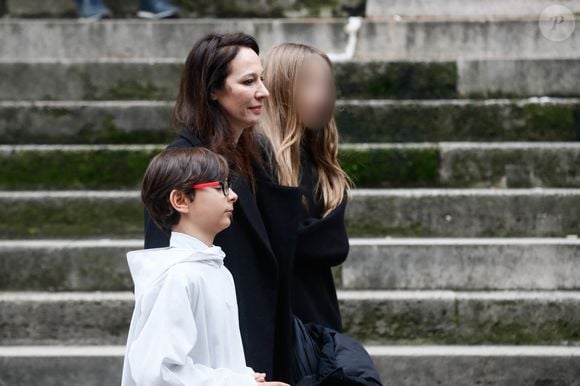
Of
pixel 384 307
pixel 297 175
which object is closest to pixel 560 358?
pixel 384 307

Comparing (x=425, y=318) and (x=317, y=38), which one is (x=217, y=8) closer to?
(x=317, y=38)

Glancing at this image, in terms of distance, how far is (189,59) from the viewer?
3027mm

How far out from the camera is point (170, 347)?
93.0 inches

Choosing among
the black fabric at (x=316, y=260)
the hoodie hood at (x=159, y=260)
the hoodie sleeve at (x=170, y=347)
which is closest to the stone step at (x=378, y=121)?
the black fabric at (x=316, y=260)

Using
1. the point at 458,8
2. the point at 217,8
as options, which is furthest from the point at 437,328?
the point at 217,8

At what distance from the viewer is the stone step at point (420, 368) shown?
4.74 metres

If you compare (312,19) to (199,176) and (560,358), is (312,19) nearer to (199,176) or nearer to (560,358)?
(560,358)

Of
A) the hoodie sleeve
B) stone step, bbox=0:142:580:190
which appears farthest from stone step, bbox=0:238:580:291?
the hoodie sleeve

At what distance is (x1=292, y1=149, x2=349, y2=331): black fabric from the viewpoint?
3.23 meters

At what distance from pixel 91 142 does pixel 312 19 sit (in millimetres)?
2235

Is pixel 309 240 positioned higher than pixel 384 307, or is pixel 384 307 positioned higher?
pixel 309 240

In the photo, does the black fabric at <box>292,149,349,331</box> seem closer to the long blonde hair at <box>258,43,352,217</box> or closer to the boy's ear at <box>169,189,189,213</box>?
the long blonde hair at <box>258,43,352,217</box>

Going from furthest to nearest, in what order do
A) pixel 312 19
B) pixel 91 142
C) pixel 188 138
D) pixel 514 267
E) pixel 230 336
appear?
pixel 312 19 → pixel 91 142 → pixel 514 267 → pixel 188 138 → pixel 230 336

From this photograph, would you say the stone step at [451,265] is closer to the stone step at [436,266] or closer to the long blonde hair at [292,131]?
the stone step at [436,266]
